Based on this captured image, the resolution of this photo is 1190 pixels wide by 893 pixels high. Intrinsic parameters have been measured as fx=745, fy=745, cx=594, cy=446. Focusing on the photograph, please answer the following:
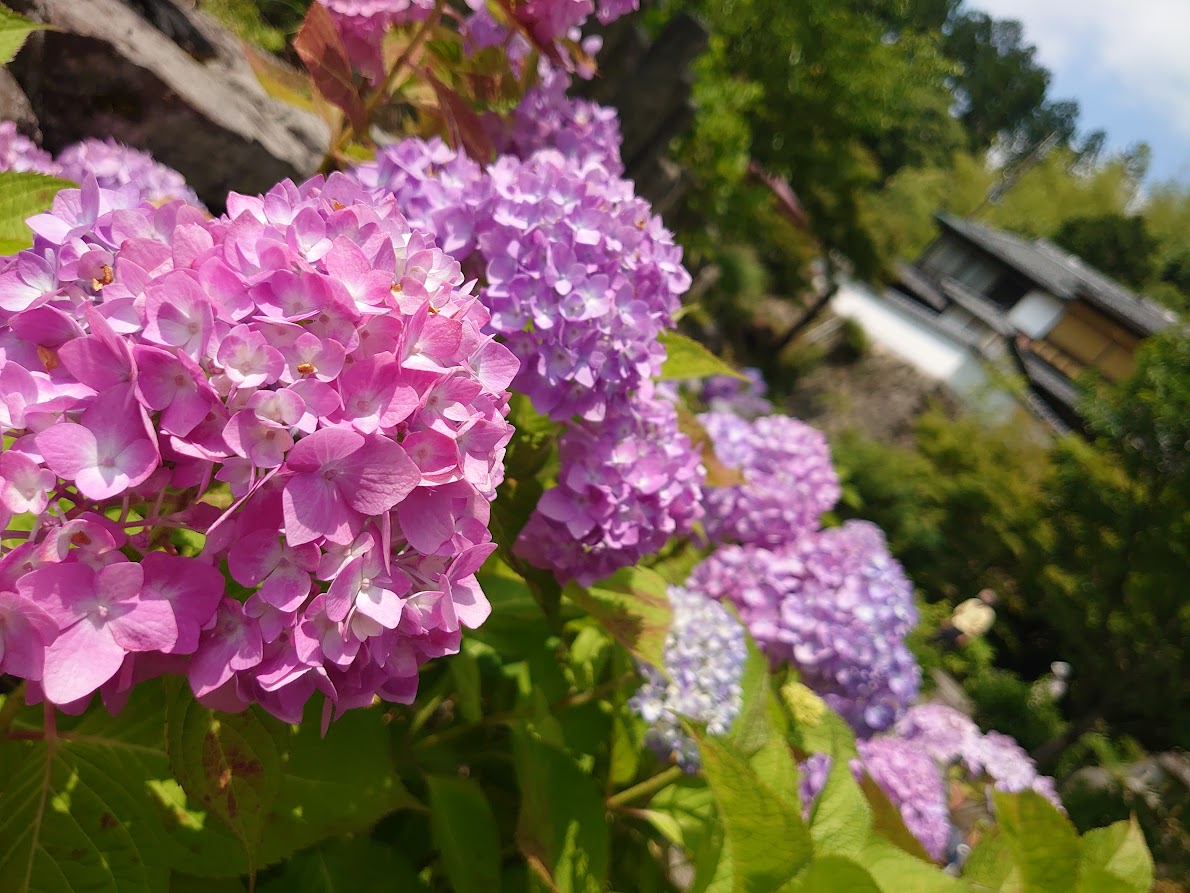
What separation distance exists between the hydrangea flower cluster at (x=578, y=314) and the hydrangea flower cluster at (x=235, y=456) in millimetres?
514

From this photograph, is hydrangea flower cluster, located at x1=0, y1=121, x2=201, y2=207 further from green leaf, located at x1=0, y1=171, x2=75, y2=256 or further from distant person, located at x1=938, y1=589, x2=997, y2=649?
distant person, located at x1=938, y1=589, x2=997, y2=649

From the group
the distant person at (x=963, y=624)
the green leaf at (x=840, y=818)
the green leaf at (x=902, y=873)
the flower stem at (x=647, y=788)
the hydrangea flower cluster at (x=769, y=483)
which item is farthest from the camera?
the distant person at (x=963, y=624)

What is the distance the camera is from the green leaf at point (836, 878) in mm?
969

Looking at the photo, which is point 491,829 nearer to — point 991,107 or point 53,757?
point 53,757

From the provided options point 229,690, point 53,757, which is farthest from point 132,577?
point 53,757

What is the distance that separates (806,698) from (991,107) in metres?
79.1

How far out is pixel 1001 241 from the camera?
126ft

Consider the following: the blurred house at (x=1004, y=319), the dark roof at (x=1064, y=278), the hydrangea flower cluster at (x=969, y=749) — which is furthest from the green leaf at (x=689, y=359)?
the dark roof at (x=1064, y=278)

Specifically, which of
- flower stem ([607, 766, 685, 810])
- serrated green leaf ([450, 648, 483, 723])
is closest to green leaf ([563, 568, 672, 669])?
serrated green leaf ([450, 648, 483, 723])

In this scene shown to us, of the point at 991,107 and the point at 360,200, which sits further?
the point at 991,107

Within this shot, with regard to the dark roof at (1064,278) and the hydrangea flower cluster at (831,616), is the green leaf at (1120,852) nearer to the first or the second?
the hydrangea flower cluster at (831,616)

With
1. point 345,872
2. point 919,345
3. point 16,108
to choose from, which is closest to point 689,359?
point 345,872

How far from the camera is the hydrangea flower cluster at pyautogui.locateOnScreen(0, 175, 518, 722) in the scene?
708 millimetres

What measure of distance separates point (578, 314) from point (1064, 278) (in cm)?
4185
